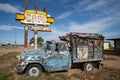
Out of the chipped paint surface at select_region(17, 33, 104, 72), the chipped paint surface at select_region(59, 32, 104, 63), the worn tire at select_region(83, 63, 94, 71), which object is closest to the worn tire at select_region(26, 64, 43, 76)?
the chipped paint surface at select_region(17, 33, 104, 72)

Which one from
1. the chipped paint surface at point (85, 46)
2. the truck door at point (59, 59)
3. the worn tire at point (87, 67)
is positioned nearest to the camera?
the truck door at point (59, 59)

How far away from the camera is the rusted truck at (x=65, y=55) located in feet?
23.7

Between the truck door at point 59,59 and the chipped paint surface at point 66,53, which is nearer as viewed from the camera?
the chipped paint surface at point 66,53

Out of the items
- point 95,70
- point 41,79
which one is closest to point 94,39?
point 95,70

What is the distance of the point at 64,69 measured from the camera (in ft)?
26.0

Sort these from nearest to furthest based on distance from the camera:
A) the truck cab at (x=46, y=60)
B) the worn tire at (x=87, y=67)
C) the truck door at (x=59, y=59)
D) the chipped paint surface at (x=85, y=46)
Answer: the truck cab at (x=46, y=60) < the truck door at (x=59, y=59) < the chipped paint surface at (x=85, y=46) < the worn tire at (x=87, y=67)

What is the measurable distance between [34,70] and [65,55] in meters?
2.23

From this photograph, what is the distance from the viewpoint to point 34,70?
7328 mm

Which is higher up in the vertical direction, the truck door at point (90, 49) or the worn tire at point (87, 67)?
the truck door at point (90, 49)

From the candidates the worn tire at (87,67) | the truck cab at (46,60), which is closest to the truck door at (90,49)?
the worn tire at (87,67)

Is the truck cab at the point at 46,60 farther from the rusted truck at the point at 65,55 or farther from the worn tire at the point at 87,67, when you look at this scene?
the worn tire at the point at 87,67

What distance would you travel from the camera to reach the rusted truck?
7.23 m

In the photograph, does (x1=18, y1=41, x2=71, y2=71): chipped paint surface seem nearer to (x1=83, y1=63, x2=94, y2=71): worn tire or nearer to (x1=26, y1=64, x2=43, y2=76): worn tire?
(x1=26, y1=64, x2=43, y2=76): worn tire

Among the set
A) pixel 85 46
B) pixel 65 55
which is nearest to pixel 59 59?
pixel 65 55
